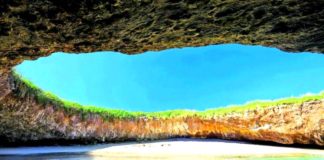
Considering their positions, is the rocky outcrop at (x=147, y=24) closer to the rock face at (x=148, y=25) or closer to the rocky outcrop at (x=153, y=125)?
the rock face at (x=148, y=25)

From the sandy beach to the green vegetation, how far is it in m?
0.92

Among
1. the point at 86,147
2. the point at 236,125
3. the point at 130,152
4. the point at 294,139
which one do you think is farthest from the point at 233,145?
the point at 86,147

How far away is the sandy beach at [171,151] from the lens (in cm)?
947

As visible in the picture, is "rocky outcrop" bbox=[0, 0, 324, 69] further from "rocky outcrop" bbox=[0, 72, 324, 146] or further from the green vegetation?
the green vegetation

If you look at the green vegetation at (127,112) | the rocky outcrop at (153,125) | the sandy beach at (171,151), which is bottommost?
the sandy beach at (171,151)

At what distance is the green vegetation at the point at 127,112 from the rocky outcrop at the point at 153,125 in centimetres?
12

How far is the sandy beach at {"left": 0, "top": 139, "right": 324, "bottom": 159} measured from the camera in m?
9.47

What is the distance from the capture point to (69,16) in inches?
121

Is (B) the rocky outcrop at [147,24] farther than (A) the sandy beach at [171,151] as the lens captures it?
No

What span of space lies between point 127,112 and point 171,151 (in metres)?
2.53

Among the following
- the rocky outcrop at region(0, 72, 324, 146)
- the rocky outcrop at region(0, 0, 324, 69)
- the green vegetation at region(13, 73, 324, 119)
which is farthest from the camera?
the green vegetation at region(13, 73, 324, 119)

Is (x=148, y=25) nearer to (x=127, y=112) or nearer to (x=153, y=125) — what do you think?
(x=153, y=125)

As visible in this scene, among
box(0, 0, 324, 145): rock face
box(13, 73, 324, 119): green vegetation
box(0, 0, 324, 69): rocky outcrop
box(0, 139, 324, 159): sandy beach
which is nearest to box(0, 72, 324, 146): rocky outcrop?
box(13, 73, 324, 119): green vegetation

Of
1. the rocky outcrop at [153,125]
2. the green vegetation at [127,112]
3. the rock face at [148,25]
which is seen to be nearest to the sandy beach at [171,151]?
the rocky outcrop at [153,125]
